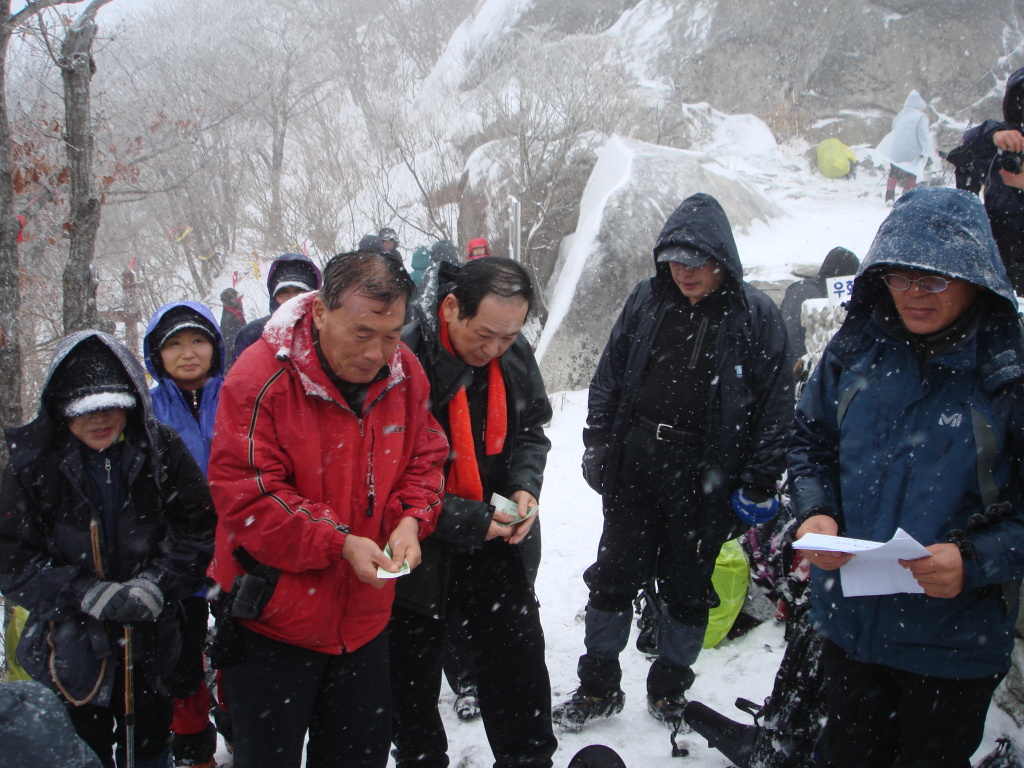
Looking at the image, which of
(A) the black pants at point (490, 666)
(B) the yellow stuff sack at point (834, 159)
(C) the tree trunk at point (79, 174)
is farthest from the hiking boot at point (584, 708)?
(B) the yellow stuff sack at point (834, 159)

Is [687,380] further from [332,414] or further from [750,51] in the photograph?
[750,51]

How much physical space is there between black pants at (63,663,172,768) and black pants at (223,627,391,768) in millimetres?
573

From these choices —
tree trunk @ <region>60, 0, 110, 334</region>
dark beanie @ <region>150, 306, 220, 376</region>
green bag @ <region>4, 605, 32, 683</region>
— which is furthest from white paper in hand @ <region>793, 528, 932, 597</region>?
tree trunk @ <region>60, 0, 110, 334</region>

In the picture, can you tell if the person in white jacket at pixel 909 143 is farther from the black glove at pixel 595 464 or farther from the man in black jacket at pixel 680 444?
the black glove at pixel 595 464

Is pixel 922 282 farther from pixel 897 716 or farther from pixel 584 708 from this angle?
pixel 584 708

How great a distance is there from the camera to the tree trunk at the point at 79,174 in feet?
13.1

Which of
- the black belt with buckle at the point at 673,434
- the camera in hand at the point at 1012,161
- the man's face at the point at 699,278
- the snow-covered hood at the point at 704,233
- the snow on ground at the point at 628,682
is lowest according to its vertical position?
the snow on ground at the point at 628,682

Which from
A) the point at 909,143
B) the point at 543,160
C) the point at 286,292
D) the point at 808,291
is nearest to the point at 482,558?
the point at 286,292

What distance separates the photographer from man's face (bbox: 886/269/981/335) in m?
1.75

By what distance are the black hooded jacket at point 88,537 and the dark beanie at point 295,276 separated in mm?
1589

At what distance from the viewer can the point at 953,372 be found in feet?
5.76

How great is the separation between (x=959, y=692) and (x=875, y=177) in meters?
16.7

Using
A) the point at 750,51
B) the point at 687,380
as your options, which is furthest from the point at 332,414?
the point at 750,51

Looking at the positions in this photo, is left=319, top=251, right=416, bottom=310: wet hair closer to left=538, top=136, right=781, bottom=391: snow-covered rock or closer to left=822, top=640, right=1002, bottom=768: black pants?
left=822, top=640, right=1002, bottom=768: black pants
